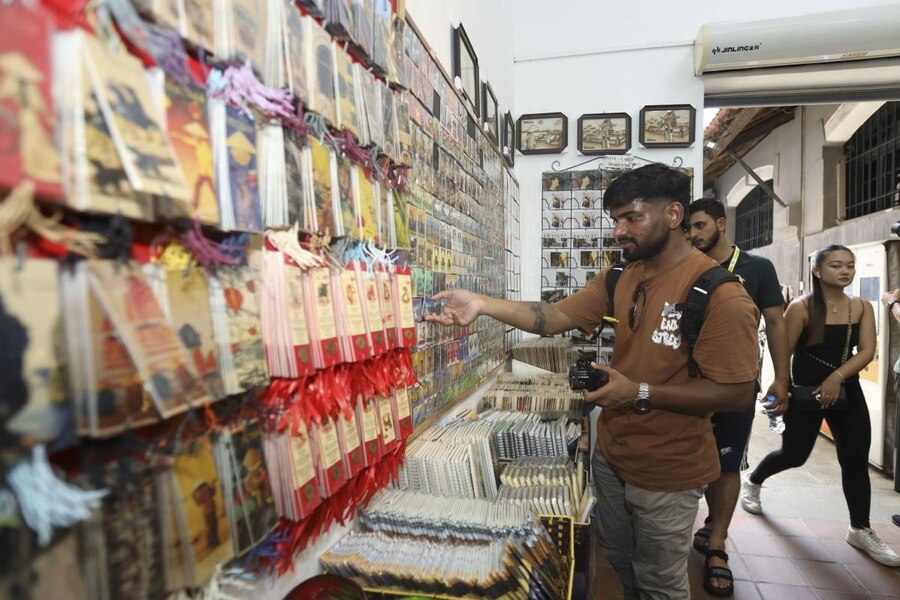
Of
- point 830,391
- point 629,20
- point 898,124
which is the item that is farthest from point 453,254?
point 898,124

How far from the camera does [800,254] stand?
7219 millimetres

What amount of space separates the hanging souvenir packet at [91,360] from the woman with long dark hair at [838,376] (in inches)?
126

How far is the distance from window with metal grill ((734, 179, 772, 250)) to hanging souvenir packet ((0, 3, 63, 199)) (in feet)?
36.2

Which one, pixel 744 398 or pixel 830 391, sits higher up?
pixel 744 398

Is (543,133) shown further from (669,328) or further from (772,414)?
(669,328)

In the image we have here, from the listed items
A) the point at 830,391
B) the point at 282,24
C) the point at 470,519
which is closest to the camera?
the point at 282,24

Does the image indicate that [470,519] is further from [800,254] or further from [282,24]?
[800,254]

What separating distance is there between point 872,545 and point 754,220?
32.3ft

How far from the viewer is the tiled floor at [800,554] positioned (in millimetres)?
2395

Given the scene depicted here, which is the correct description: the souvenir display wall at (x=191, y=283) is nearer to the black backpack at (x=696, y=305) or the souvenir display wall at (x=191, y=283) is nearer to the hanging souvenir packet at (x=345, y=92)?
the hanging souvenir packet at (x=345, y=92)

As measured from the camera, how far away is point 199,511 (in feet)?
2.19

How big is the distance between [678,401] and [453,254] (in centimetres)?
106

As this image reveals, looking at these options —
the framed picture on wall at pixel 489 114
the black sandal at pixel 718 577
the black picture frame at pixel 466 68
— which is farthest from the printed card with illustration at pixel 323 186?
the black sandal at pixel 718 577

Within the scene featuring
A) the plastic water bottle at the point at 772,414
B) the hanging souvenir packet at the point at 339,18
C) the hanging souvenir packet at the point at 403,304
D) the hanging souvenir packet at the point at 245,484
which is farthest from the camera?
the plastic water bottle at the point at 772,414
